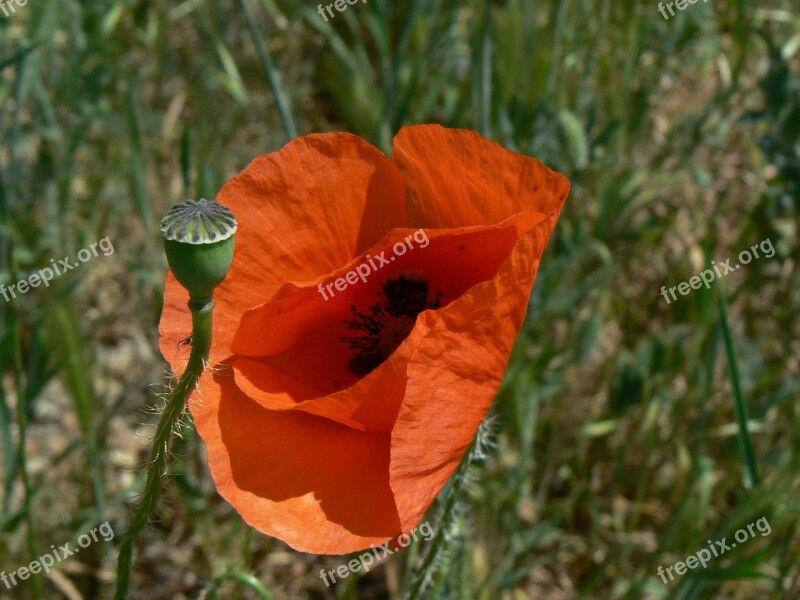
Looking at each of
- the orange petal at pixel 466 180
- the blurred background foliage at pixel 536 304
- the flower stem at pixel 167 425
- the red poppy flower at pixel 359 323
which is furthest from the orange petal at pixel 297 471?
the blurred background foliage at pixel 536 304

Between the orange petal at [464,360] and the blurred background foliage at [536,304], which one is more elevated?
the orange petal at [464,360]

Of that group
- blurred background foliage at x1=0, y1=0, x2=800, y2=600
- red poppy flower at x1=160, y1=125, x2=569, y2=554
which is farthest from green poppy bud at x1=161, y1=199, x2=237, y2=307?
blurred background foliage at x1=0, y1=0, x2=800, y2=600

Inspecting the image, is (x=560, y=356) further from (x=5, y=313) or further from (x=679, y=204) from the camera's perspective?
(x=5, y=313)

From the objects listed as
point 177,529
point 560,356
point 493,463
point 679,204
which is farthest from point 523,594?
point 679,204

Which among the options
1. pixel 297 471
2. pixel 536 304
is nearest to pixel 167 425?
pixel 297 471

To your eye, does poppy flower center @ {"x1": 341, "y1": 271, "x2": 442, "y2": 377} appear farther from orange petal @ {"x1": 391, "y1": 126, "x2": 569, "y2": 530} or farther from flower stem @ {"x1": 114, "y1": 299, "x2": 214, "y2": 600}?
flower stem @ {"x1": 114, "y1": 299, "x2": 214, "y2": 600}

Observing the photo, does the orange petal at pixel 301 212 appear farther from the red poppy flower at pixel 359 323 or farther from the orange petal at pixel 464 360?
the orange petal at pixel 464 360

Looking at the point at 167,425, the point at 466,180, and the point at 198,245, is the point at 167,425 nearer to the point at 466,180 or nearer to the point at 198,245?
the point at 198,245
